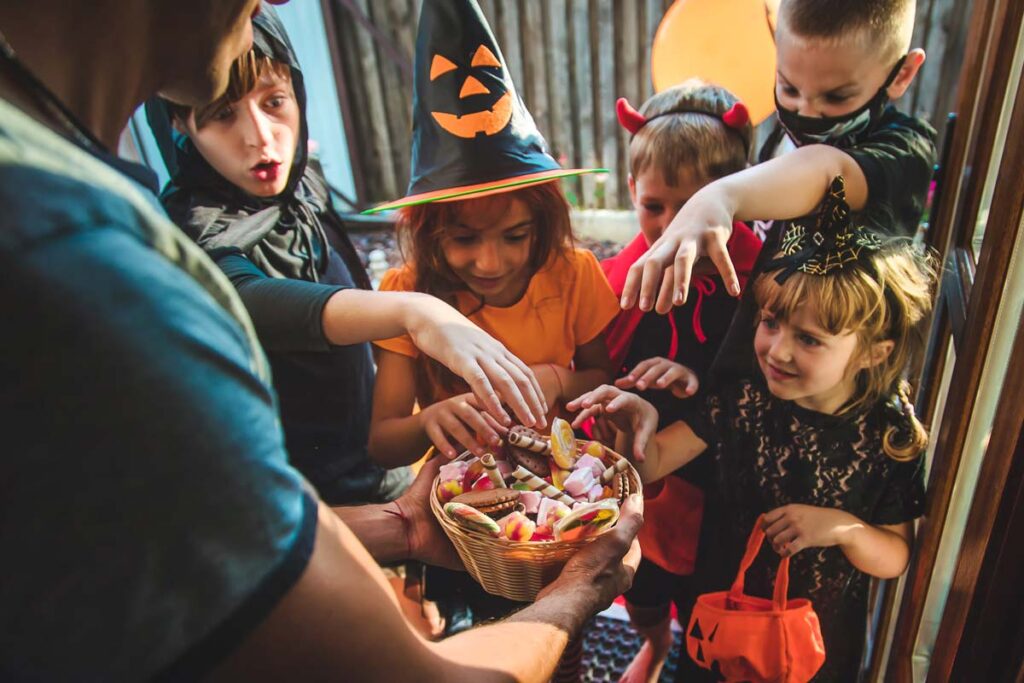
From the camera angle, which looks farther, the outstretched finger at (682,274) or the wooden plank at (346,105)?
the wooden plank at (346,105)

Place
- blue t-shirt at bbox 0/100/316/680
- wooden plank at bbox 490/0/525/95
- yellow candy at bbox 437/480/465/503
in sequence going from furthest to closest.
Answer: wooden plank at bbox 490/0/525/95 → yellow candy at bbox 437/480/465/503 → blue t-shirt at bbox 0/100/316/680

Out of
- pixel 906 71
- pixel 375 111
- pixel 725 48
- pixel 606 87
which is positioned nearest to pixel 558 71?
pixel 606 87

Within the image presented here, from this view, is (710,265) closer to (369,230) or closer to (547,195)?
(547,195)

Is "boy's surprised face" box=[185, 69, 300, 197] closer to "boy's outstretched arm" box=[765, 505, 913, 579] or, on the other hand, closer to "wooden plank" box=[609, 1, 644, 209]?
"boy's outstretched arm" box=[765, 505, 913, 579]

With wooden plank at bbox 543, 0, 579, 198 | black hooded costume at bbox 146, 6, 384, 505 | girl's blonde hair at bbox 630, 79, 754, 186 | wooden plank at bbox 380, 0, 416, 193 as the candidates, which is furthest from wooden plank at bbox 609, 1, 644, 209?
black hooded costume at bbox 146, 6, 384, 505

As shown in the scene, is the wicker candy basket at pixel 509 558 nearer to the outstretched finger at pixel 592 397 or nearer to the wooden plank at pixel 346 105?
the outstretched finger at pixel 592 397

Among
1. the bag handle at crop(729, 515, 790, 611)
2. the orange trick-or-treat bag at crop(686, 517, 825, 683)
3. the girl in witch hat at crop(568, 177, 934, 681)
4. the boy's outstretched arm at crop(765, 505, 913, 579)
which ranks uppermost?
the girl in witch hat at crop(568, 177, 934, 681)

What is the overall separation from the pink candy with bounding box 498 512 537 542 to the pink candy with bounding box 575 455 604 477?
13 cm

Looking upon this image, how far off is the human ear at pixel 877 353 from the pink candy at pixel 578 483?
508mm

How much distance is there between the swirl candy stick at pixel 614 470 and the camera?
974mm

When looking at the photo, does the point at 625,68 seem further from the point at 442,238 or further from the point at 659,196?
the point at 442,238

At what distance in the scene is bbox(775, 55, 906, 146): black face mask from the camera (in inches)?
39.4

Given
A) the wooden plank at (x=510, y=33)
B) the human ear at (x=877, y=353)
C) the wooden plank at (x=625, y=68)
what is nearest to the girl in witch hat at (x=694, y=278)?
the human ear at (x=877, y=353)

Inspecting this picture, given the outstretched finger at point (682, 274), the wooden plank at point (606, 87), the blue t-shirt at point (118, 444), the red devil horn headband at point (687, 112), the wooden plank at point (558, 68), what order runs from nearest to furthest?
the blue t-shirt at point (118, 444) < the outstretched finger at point (682, 274) < the red devil horn headband at point (687, 112) < the wooden plank at point (558, 68) < the wooden plank at point (606, 87)
